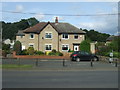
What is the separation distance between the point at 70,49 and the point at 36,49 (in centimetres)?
760

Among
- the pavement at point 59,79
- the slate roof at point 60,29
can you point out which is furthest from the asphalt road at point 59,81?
the slate roof at point 60,29

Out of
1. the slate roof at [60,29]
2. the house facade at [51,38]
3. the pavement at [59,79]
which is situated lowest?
the pavement at [59,79]

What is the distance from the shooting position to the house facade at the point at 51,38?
49.3 metres

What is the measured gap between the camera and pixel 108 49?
1631 inches

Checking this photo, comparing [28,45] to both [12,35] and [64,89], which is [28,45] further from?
[12,35]

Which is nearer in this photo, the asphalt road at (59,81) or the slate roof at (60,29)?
the asphalt road at (59,81)

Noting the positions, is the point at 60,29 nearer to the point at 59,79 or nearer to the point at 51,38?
the point at 51,38

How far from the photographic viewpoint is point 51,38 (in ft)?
163

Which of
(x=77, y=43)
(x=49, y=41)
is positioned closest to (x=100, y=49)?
(x=77, y=43)

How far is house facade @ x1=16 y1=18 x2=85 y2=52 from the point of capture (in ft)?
162

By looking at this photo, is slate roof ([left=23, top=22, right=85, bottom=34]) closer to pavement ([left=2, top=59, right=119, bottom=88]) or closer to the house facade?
the house facade

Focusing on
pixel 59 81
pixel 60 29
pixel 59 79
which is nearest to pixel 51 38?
pixel 60 29

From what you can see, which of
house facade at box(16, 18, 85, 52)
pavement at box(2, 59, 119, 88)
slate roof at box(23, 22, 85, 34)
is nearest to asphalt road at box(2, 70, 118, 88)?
pavement at box(2, 59, 119, 88)

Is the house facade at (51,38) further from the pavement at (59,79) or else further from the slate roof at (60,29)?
the pavement at (59,79)
